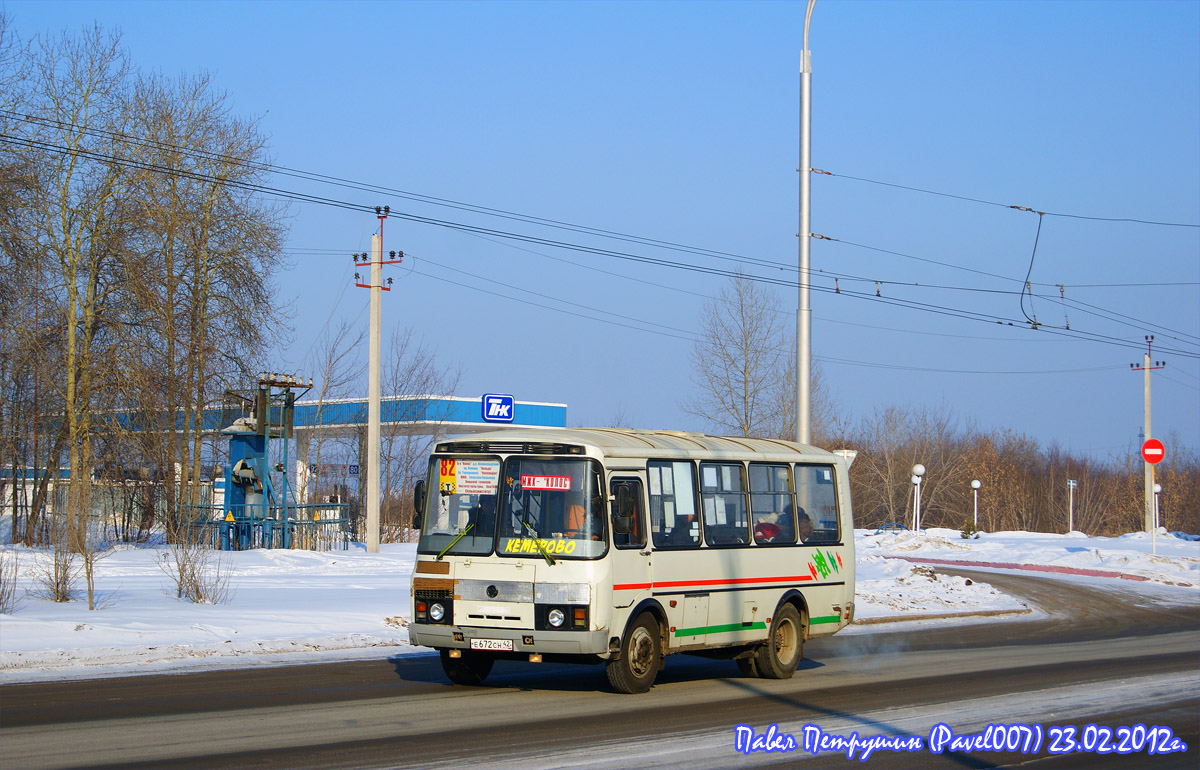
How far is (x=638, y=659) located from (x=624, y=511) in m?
1.60

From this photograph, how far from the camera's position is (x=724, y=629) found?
520 inches

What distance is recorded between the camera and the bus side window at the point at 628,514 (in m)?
11.9

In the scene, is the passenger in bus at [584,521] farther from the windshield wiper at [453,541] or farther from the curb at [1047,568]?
the curb at [1047,568]

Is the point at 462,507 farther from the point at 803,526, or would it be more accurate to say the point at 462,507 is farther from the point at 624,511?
the point at 803,526

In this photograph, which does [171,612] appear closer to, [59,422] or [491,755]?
[491,755]

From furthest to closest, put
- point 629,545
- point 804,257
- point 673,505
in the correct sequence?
point 804,257 → point 673,505 → point 629,545

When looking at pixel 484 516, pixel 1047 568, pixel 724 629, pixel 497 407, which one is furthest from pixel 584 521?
pixel 1047 568

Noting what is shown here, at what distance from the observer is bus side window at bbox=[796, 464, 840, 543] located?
1492 cm

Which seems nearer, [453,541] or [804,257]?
[453,541]

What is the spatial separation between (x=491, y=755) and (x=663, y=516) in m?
4.61

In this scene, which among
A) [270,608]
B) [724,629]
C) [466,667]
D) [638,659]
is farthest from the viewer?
[270,608]

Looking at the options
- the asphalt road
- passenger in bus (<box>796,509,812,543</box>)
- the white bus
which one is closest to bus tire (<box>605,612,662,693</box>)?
the white bus

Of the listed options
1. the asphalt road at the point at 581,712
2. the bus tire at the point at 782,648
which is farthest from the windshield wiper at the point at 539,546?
the bus tire at the point at 782,648

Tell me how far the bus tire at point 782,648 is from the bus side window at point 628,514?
8.97ft
